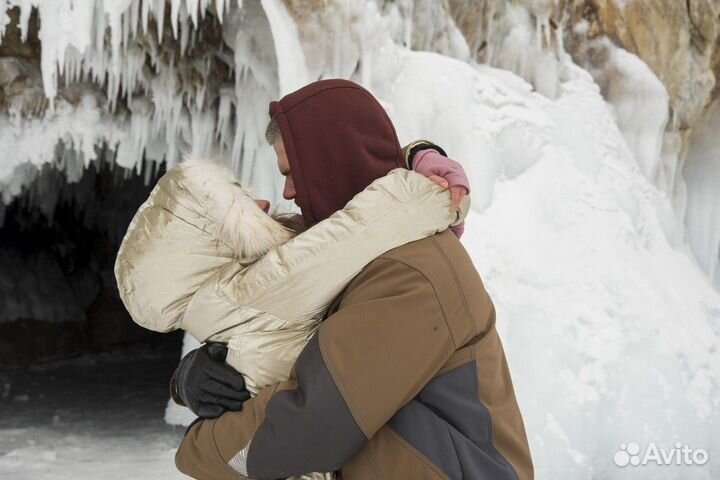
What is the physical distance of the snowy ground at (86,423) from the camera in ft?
14.1

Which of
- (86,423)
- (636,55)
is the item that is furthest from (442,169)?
(636,55)

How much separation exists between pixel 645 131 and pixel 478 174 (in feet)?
7.61

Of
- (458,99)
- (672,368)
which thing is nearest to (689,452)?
(672,368)

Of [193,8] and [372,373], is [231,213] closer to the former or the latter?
[372,373]

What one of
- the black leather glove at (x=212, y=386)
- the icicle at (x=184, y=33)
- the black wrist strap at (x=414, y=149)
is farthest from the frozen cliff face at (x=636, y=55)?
the black leather glove at (x=212, y=386)

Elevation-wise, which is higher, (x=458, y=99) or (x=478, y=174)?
(x=458, y=99)

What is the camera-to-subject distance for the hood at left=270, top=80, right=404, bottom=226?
128 centimetres

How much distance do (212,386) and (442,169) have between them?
60 cm

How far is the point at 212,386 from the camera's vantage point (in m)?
1.25

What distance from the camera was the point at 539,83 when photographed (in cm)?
555

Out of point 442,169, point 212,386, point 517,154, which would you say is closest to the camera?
point 212,386

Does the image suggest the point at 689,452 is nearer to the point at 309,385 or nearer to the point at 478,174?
the point at 478,174

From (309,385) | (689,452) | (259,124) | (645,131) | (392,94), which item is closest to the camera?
(309,385)

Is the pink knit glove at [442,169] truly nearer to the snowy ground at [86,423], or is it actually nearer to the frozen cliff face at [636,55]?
the snowy ground at [86,423]
